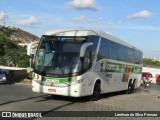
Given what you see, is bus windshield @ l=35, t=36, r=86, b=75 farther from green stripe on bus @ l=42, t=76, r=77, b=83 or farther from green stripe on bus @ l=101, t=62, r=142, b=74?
green stripe on bus @ l=101, t=62, r=142, b=74

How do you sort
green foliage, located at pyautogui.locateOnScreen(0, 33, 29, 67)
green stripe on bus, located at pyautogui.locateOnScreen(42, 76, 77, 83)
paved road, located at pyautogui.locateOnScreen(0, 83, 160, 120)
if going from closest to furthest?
paved road, located at pyautogui.locateOnScreen(0, 83, 160, 120) < green stripe on bus, located at pyautogui.locateOnScreen(42, 76, 77, 83) < green foliage, located at pyautogui.locateOnScreen(0, 33, 29, 67)

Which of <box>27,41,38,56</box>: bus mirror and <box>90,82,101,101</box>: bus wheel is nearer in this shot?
<box>27,41,38,56</box>: bus mirror

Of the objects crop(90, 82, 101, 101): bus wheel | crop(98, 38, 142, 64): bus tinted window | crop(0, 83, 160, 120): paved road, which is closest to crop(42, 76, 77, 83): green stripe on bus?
crop(0, 83, 160, 120): paved road

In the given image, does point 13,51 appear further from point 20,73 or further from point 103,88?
point 103,88

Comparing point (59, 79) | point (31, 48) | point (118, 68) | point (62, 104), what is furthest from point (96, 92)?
point (118, 68)

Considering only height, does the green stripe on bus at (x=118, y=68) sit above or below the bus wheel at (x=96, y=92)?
above

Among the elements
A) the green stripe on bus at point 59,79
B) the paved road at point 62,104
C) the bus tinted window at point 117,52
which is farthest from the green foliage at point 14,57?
the green stripe on bus at point 59,79

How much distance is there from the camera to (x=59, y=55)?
675 inches

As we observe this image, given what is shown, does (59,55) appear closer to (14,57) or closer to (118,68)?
(118,68)

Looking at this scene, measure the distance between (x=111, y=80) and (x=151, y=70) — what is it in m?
70.1

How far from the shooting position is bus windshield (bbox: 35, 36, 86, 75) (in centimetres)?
1695

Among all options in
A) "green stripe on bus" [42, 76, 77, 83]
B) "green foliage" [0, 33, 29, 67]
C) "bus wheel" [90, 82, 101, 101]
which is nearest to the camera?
"green stripe on bus" [42, 76, 77, 83]

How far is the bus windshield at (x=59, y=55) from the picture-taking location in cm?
1695

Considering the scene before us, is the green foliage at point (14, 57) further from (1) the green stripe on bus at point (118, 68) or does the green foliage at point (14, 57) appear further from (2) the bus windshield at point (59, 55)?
(2) the bus windshield at point (59, 55)
